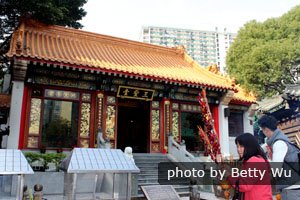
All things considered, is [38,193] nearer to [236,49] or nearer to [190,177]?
[190,177]

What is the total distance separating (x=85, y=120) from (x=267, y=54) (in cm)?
1465

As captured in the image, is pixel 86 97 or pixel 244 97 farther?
pixel 244 97

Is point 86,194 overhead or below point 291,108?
below

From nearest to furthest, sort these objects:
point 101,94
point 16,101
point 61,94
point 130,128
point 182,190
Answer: point 182,190, point 16,101, point 61,94, point 101,94, point 130,128

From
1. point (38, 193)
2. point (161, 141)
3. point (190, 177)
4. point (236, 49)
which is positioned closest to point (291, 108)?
point (190, 177)

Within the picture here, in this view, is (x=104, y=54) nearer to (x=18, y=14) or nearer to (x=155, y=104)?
(x=155, y=104)

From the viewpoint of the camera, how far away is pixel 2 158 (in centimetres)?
430

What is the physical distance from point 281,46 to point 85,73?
49.8 feet

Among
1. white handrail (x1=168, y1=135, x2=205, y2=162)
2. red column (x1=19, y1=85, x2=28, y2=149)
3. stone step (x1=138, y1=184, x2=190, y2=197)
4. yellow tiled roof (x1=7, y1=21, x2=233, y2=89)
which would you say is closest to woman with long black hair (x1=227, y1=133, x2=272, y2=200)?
stone step (x1=138, y1=184, x2=190, y2=197)

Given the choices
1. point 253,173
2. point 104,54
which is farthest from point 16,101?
point 253,173

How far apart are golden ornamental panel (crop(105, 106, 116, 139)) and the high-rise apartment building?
8311cm

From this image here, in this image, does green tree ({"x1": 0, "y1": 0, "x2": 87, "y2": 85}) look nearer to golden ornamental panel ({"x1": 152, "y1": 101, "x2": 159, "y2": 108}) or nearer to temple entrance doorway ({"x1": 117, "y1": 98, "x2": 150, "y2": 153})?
temple entrance doorway ({"x1": 117, "y1": 98, "x2": 150, "y2": 153})

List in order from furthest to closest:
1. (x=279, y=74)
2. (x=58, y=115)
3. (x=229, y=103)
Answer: (x=279, y=74) → (x=229, y=103) → (x=58, y=115)

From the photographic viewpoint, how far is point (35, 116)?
10.0 metres
